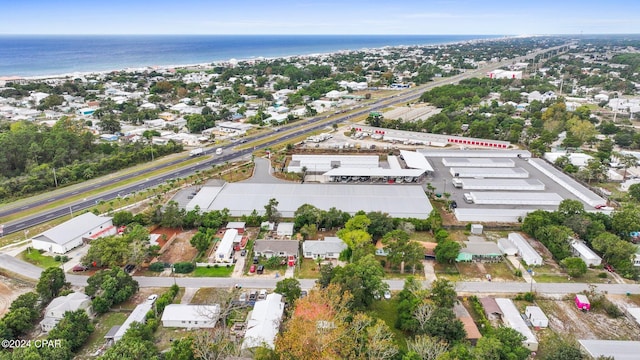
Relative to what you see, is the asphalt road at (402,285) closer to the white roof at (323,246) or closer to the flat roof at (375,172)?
the white roof at (323,246)

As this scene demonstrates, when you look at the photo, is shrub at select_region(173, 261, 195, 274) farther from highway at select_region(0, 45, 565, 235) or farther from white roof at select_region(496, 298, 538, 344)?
white roof at select_region(496, 298, 538, 344)

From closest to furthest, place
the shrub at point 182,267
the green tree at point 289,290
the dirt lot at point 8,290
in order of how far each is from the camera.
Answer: the green tree at point 289,290 → the dirt lot at point 8,290 → the shrub at point 182,267

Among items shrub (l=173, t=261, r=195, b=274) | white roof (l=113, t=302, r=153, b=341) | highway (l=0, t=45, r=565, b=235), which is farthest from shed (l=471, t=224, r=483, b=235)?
highway (l=0, t=45, r=565, b=235)

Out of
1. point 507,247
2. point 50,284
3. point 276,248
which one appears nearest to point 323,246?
point 276,248

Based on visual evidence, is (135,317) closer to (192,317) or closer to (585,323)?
(192,317)

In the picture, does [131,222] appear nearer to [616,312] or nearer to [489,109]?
[616,312]

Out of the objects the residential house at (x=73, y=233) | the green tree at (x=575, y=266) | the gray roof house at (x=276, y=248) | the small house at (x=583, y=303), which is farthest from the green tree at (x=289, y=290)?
the green tree at (x=575, y=266)

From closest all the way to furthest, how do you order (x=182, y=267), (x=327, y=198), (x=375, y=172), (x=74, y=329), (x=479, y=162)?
1. (x=74, y=329)
2. (x=182, y=267)
3. (x=327, y=198)
4. (x=375, y=172)
5. (x=479, y=162)
